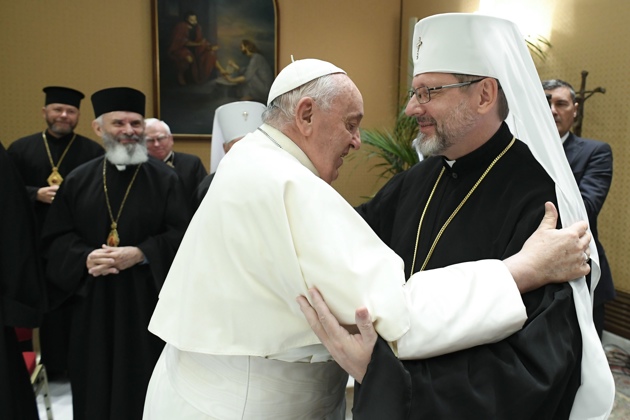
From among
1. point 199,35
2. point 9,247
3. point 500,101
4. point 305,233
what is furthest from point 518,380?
point 199,35

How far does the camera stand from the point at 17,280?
2.89 meters

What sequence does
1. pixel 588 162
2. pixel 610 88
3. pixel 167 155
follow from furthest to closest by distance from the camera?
1. pixel 167 155
2. pixel 610 88
3. pixel 588 162

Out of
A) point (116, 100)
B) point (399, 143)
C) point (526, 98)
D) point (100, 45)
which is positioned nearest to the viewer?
point (526, 98)

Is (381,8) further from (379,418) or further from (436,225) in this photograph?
(379,418)

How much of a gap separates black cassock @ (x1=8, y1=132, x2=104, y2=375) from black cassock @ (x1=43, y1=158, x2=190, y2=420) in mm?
1195

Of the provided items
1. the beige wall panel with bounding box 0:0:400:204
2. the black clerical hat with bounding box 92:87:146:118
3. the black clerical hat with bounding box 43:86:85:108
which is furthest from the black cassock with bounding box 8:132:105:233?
the beige wall panel with bounding box 0:0:400:204

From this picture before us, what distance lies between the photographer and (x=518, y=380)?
4.48 ft

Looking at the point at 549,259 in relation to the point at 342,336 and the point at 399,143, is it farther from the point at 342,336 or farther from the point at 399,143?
the point at 399,143

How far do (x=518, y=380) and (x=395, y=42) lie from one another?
8005 mm

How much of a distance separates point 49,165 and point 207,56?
129 inches

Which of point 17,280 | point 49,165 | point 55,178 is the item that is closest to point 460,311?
point 17,280

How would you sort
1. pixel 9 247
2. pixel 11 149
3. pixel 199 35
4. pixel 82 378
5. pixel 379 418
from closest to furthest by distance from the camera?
pixel 379 418 < pixel 9 247 < pixel 82 378 < pixel 11 149 < pixel 199 35

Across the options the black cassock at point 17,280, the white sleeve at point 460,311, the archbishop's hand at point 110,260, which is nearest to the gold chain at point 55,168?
the archbishop's hand at point 110,260

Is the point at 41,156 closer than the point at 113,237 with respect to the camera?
No
